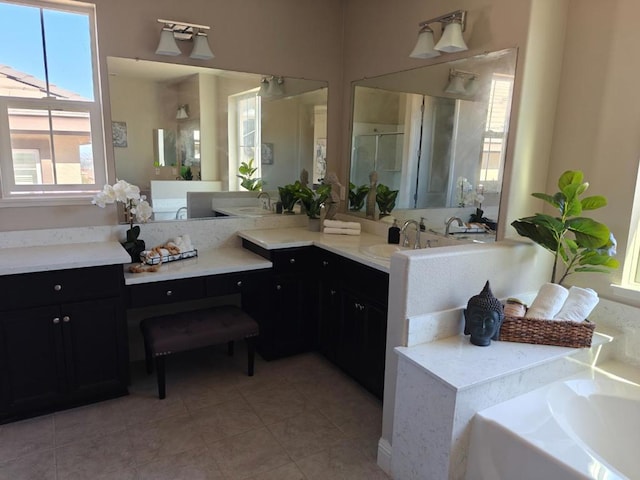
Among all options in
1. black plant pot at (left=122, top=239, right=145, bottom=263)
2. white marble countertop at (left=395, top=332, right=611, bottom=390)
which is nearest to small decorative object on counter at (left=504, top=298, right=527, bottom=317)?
white marble countertop at (left=395, top=332, right=611, bottom=390)

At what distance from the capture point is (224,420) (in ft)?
7.92

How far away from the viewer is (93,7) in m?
2.63

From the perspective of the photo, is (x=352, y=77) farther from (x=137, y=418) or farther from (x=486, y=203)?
(x=137, y=418)

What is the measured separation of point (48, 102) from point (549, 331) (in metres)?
3.04

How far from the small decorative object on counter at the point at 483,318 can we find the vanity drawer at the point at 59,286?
1846mm

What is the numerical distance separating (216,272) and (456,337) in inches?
58.1

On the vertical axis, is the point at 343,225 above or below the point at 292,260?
above

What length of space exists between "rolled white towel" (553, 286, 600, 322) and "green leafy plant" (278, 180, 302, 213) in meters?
2.07

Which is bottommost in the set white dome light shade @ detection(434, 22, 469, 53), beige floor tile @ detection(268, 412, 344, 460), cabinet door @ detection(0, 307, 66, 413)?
beige floor tile @ detection(268, 412, 344, 460)

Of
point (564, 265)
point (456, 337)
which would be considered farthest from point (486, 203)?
point (456, 337)

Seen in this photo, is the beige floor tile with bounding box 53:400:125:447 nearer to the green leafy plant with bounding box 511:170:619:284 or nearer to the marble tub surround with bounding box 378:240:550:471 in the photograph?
the marble tub surround with bounding box 378:240:550:471

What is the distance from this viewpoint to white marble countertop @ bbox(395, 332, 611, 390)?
65.4 inches

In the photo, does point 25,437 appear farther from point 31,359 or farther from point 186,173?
point 186,173

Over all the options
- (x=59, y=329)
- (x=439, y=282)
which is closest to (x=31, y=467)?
(x=59, y=329)
